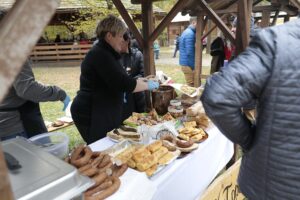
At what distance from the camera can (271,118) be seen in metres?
1.08

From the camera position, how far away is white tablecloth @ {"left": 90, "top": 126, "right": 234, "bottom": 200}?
1.55 m

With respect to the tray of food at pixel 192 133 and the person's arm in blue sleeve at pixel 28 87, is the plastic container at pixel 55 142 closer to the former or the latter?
the person's arm in blue sleeve at pixel 28 87

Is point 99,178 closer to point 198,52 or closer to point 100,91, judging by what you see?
point 100,91

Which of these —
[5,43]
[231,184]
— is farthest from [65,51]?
[5,43]

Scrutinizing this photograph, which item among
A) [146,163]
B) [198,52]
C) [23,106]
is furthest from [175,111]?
[198,52]

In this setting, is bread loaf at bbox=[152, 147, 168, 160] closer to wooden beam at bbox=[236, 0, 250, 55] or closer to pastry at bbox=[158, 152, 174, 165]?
pastry at bbox=[158, 152, 174, 165]

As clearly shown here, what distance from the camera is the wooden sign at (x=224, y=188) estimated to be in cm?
183

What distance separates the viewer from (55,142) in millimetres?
1777

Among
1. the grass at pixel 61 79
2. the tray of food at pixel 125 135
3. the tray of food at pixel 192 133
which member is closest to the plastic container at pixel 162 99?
the tray of food at pixel 192 133

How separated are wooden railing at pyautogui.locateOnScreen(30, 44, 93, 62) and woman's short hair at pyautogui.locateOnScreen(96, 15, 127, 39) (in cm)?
1225

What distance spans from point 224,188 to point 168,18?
76.6 inches

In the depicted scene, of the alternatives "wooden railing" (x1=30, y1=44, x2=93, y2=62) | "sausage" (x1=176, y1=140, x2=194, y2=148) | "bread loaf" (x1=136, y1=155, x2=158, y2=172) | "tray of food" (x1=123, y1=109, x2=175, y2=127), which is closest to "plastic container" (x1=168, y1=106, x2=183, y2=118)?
"tray of food" (x1=123, y1=109, x2=175, y2=127)

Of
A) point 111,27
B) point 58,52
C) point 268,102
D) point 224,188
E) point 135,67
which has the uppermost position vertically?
point 111,27

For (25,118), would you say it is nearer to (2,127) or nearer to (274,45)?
(2,127)
